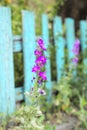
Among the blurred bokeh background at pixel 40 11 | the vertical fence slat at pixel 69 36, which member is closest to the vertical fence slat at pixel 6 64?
the blurred bokeh background at pixel 40 11

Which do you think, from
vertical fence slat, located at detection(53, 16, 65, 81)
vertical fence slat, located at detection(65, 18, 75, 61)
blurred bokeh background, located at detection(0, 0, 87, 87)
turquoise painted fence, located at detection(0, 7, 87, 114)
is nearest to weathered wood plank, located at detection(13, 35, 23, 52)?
turquoise painted fence, located at detection(0, 7, 87, 114)

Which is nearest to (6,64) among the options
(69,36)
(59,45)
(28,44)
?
(28,44)

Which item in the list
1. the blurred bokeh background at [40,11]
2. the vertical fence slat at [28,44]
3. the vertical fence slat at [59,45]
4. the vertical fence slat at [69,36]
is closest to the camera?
the vertical fence slat at [28,44]

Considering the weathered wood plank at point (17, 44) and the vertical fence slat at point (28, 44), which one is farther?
the vertical fence slat at point (28, 44)

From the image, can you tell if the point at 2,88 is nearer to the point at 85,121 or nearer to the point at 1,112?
the point at 1,112

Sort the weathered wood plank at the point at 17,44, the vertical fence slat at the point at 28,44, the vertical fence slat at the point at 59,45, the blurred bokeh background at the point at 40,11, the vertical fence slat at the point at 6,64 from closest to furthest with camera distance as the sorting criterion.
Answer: the vertical fence slat at the point at 6,64 → the weathered wood plank at the point at 17,44 → the vertical fence slat at the point at 28,44 → the blurred bokeh background at the point at 40,11 → the vertical fence slat at the point at 59,45

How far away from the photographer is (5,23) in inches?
158

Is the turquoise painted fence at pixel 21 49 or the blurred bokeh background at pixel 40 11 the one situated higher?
the blurred bokeh background at pixel 40 11

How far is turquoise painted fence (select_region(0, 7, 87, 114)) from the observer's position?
156 inches

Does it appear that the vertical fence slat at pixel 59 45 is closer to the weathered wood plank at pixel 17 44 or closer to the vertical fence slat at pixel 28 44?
the vertical fence slat at pixel 28 44

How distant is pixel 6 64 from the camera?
400 centimetres

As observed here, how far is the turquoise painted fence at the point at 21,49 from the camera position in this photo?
3.97 m

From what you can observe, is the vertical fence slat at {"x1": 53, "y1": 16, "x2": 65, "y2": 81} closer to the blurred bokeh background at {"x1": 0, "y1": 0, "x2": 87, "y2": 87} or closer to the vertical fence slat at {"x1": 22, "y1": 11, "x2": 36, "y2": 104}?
the blurred bokeh background at {"x1": 0, "y1": 0, "x2": 87, "y2": 87}

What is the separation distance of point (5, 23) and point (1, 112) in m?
0.88
